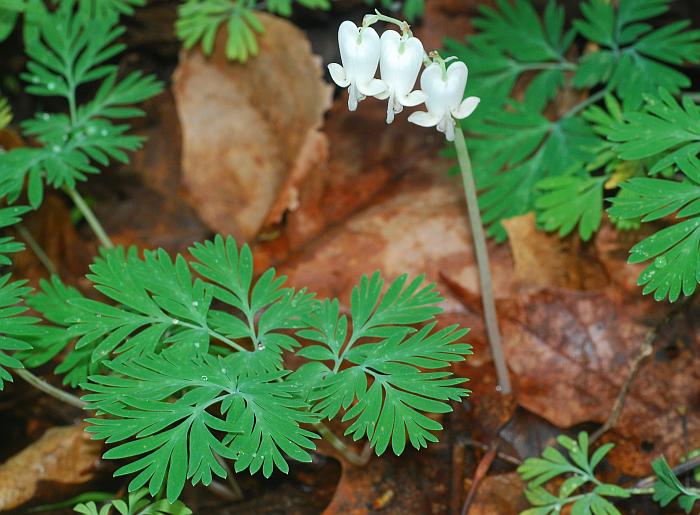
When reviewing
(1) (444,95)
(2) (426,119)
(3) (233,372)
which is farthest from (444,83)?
(3) (233,372)

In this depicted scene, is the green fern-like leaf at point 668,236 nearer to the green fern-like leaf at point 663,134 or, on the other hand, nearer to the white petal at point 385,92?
the green fern-like leaf at point 663,134

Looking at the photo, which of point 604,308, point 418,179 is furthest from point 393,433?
point 418,179

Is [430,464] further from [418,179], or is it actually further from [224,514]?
[418,179]

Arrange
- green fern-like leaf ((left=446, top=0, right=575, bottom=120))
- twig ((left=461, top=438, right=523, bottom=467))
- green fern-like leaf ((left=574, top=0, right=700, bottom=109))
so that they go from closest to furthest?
twig ((left=461, top=438, right=523, bottom=467)) < green fern-like leaf ((left=574, top=0, right=700, bottom=109)) < green fern-like leaf ((left=446, top=0, right=575, bottom=120))

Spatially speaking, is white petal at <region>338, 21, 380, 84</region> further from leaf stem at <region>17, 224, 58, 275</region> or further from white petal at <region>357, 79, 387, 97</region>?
leaf stem at <region>17, 224, 58, 275</region>

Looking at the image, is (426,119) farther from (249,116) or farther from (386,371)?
(249,116)

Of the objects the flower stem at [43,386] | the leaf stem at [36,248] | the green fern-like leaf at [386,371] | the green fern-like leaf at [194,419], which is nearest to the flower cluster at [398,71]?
the green fern-like leaf at [386,371]

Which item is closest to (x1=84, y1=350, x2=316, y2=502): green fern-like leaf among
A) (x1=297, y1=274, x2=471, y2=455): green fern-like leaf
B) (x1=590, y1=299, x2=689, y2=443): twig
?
(x1=297, y1=274, x2=471, y2=455): green fern-like leaf
